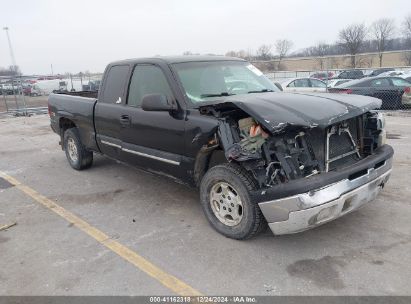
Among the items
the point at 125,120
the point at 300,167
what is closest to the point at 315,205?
the point at 300,167

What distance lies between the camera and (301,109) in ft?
12.2

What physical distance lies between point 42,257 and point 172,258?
4.20 feet

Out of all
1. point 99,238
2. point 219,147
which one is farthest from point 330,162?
point 99,238

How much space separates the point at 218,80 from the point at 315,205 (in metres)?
2.14

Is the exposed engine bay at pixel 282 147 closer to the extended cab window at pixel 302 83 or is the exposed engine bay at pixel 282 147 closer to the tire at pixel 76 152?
the tire at pixel 76 152

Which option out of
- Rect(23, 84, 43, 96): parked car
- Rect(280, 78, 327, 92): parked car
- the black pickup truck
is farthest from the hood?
Rect(23, 84, 43, 96): parked car

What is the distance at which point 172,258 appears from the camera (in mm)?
3791

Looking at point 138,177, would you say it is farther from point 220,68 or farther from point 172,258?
point 172,258

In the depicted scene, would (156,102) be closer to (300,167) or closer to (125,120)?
(125,120)

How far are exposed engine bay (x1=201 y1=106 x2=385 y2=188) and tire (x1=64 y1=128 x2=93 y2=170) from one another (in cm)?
352

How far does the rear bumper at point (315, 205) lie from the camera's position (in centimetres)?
341

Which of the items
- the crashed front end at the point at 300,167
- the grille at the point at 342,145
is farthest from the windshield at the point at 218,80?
the grille at the point at 342,145

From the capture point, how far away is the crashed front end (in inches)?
136

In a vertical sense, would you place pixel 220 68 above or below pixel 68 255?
above
